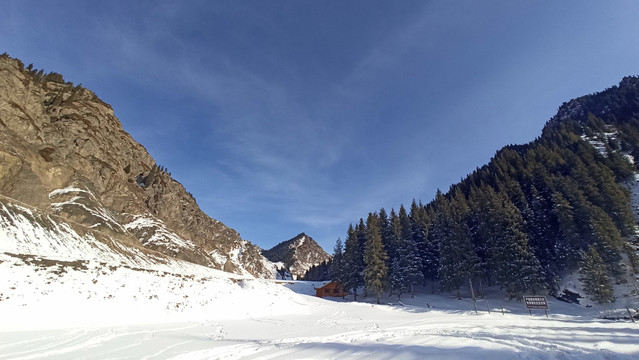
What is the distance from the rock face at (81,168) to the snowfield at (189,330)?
28283 mm

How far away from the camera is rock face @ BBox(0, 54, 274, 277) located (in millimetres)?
43062

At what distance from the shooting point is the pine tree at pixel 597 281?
31.8 meters

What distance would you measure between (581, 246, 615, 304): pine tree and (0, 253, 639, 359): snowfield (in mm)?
8907

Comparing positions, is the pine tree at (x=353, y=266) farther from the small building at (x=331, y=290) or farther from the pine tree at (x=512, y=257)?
the pine tree at (x=512, y=257)

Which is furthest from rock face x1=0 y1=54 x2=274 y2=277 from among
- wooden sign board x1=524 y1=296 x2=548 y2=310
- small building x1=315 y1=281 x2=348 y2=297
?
wooden sign board x1=524 y1=296 x2=548 y2=310

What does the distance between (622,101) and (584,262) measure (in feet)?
528

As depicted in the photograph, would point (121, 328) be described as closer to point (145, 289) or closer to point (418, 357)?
point (145, 289)

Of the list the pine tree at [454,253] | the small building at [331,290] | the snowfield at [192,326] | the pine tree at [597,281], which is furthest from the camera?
the small building at [331,290]

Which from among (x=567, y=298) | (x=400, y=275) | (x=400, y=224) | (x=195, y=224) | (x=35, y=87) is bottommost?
(x=567, y=298)

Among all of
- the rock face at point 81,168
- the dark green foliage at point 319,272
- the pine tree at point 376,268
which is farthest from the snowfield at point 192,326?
the dark green foliage at point 319,272

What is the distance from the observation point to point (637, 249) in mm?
38938

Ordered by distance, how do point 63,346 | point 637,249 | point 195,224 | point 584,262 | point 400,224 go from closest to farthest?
point 63,346 < point 584,262 < point 637,249 < point 400,224 < point 195,224

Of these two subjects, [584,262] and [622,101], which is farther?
[622,101]

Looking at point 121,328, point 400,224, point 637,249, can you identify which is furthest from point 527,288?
point 121,328
